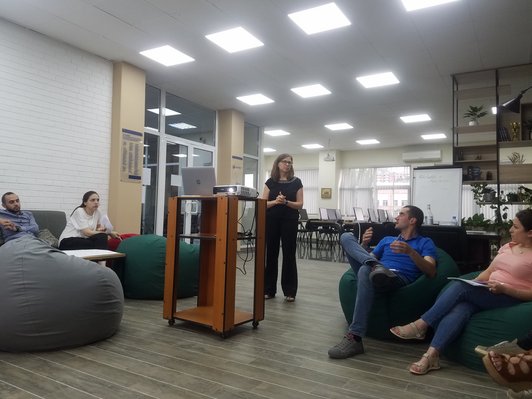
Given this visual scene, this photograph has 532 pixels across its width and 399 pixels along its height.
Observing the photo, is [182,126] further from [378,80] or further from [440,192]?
[440,192]

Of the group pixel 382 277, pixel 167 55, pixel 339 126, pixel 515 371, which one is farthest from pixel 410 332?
pixel 339 126

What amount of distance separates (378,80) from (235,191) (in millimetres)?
4597

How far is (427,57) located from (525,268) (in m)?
→ 4.12

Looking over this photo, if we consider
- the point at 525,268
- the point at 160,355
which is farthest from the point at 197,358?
the point at 525,268

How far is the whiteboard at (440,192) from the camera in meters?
4.41

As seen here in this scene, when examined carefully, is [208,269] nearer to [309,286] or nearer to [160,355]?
[160,355]

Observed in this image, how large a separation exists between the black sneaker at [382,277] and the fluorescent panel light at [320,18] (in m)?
3.06

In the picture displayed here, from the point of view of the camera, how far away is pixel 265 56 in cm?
553

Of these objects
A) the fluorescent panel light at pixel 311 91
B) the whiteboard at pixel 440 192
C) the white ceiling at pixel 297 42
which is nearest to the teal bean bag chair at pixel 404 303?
the whiteboard at pixel 440 192

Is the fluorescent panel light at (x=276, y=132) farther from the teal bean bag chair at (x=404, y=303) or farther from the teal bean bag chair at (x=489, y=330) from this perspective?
the teal bean bag chair at (x=489, y=330)

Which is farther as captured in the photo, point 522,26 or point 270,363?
point 522,26

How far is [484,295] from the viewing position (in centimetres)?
225

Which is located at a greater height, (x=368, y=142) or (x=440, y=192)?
(x=368, y=142)

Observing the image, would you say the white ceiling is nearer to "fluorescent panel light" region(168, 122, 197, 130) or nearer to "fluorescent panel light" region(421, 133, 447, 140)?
"fluorescent panel light" region(168, 122, 197, 130)
